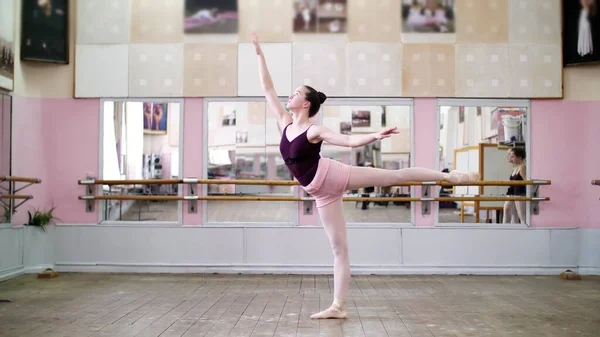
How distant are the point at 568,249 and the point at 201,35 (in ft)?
16.4

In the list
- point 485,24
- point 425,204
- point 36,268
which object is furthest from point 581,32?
point 36,268

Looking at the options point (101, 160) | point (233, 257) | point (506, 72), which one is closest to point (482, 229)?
point (506, 72)

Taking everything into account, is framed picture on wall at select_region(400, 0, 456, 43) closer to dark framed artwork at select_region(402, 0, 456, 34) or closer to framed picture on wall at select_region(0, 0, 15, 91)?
dark framed artwork at select_region(402, 0, 456, 34)

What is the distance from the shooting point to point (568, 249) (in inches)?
302

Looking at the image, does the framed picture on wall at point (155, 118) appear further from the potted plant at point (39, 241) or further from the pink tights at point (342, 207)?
the pink tights at point (342, 207)

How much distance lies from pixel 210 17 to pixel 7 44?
7.42ft

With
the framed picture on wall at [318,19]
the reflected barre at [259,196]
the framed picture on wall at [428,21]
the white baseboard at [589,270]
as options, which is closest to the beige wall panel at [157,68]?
the reflected barre at [259,196]

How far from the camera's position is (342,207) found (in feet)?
15.6

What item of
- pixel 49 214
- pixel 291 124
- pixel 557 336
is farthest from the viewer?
pixel 49 214

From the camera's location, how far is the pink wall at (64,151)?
7762mm

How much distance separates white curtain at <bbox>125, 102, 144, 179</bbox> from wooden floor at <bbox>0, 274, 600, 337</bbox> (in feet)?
4.18

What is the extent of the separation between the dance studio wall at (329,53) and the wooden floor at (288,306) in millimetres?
2233

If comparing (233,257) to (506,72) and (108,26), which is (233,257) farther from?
(506,72)

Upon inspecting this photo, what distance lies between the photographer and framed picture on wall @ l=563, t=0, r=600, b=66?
296 inches
